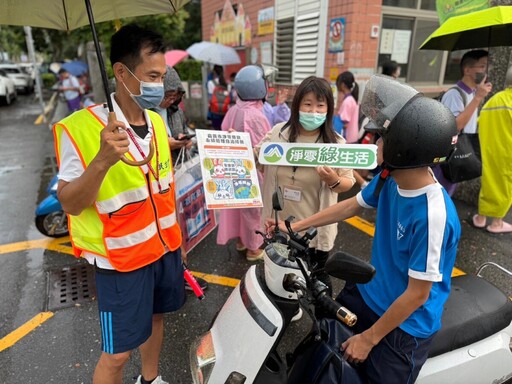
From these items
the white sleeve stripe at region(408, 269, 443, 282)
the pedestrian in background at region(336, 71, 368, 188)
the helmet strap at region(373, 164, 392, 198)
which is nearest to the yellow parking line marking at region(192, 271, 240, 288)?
the helmet strap at region(373, 164, 392, 198)

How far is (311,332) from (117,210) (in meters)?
1.07

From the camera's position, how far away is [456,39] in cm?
410

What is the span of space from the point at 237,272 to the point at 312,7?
622 centimetres

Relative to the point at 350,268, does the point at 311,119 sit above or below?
above

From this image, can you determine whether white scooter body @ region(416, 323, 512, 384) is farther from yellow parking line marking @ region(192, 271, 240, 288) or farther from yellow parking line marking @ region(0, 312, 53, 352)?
yellow parking line marking @ region(0, 312, 53, 352)

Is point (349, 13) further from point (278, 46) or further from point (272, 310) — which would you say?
point (272, 310)

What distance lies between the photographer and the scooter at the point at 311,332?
1.44 metres

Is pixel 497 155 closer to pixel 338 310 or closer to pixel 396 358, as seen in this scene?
pixel 396 358

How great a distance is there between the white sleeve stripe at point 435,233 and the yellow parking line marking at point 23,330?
9.93 ft

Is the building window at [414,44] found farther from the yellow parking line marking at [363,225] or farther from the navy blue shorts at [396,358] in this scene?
the navy blue shorts at [396,358]

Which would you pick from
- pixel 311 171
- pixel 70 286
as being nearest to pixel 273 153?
pixel 311 171

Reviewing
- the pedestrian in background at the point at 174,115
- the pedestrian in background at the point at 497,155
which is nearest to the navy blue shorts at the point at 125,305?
the pedestrian in background at the point at 174,115

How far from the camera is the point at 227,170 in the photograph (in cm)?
282

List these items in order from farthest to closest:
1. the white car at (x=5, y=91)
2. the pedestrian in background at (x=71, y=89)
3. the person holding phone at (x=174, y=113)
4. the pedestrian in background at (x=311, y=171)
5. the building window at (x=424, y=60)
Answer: the white car at (x=5, y=91), the pedestrian in background at (x=71, y=89), the building window at (x=424, y=60), the person holding phone at (x=174, y=113), the pedestrian in background at (x=311, y=171)
